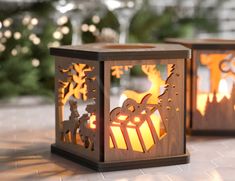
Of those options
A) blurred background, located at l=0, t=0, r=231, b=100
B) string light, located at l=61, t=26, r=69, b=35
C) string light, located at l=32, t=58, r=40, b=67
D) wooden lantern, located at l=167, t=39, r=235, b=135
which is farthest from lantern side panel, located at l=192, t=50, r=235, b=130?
string light, located at l=61, t=26, r=69, b=35

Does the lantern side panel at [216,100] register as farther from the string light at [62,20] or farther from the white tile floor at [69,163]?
the string light at [62,20]

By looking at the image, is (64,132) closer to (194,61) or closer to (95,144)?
(95,144)

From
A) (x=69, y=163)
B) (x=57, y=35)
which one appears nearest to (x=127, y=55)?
(x=69, y=163)

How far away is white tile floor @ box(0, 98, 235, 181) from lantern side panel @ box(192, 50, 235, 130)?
98 mm

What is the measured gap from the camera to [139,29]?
527cm

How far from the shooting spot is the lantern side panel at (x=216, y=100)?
3.15m

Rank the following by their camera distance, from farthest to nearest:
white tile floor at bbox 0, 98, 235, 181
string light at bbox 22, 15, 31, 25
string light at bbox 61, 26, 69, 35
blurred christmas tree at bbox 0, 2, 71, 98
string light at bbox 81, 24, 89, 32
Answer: string light at bbox 81, 24, 89, 32 → string light at bbox 61, 26, 69, 35 → string light at bbox 22, 15, 31, 25 → blurred christmas tree at bbox 0, 2, 71, 98 → white tile floor at bbox 0, 98, 235, 181

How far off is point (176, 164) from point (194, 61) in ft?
2.52

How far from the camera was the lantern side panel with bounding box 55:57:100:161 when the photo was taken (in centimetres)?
250

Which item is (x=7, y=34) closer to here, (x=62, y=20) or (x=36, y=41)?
(x=36, y=41)

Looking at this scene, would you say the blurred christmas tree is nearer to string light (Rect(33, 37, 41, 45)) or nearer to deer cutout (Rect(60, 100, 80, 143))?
string light (Rect(33, 37, 41, 45))

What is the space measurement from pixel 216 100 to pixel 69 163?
96 cm

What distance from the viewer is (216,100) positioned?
316 centimetres

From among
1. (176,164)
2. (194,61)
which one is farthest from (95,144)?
(194,61)
